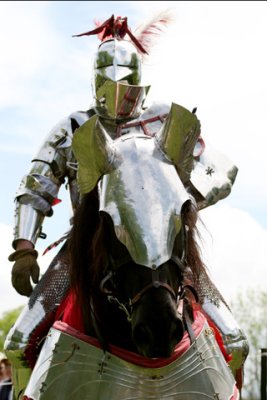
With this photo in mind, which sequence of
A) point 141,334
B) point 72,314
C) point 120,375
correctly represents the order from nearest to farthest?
point 141,334, point 120,375, point 72,314

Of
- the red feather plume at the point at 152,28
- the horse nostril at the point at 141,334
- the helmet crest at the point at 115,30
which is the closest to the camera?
the horse nostril at the point at 141,334

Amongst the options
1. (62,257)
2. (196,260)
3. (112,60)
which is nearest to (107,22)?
(112,60)

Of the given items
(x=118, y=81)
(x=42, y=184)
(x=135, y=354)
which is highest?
(x=118, y=81)

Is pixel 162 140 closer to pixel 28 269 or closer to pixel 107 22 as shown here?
pixel 28 269

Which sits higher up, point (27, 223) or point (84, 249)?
point (84, 249)

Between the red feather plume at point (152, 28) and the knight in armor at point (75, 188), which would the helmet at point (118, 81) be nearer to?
the knight in armor at point (75, 188)

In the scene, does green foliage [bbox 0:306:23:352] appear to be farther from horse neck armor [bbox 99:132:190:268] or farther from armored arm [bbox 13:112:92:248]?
horse neck armor [bbox 99:132:190:268]

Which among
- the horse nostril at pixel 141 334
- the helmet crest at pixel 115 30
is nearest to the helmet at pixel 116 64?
the helmet crest at pixel 115 30

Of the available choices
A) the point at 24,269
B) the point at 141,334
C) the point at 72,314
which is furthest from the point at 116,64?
the point at 141,334

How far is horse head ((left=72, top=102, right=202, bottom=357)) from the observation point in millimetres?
4605

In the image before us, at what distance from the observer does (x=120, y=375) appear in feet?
16.6

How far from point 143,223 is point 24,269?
1.47m

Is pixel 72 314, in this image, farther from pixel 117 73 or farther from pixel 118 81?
pixel 117 73

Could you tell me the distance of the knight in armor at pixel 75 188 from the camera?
234 inches
